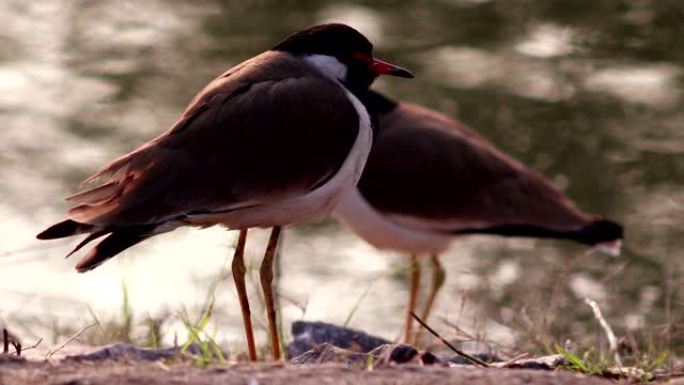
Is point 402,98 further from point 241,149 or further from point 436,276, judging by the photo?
point 241,149

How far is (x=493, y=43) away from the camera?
11172 millimetres

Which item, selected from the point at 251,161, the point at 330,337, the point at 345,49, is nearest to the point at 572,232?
the point at 330,337

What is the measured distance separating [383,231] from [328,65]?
2.25 metres

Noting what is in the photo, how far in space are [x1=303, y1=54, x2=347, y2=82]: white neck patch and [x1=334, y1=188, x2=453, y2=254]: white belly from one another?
211cm

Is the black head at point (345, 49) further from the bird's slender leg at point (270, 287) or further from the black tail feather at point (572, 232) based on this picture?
the black tail feather at point (572, 232)

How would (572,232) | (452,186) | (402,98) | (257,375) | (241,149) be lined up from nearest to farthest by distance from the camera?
(257,375)
(241,149)
(572,232)
(452,186)
(402,98)

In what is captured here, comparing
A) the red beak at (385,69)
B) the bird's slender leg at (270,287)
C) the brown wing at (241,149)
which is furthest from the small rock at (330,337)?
the red beak at (385,69)

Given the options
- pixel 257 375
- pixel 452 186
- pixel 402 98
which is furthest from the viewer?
pixel 402 98

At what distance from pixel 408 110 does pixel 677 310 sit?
1.57 metres

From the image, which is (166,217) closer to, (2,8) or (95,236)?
(95,236)

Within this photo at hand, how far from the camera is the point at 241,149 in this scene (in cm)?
568

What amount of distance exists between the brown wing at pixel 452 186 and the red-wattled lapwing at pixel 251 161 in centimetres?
225

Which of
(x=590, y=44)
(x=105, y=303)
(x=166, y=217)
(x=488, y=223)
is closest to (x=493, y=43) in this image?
(x=590, y=44)

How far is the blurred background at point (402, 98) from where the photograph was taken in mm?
8102
